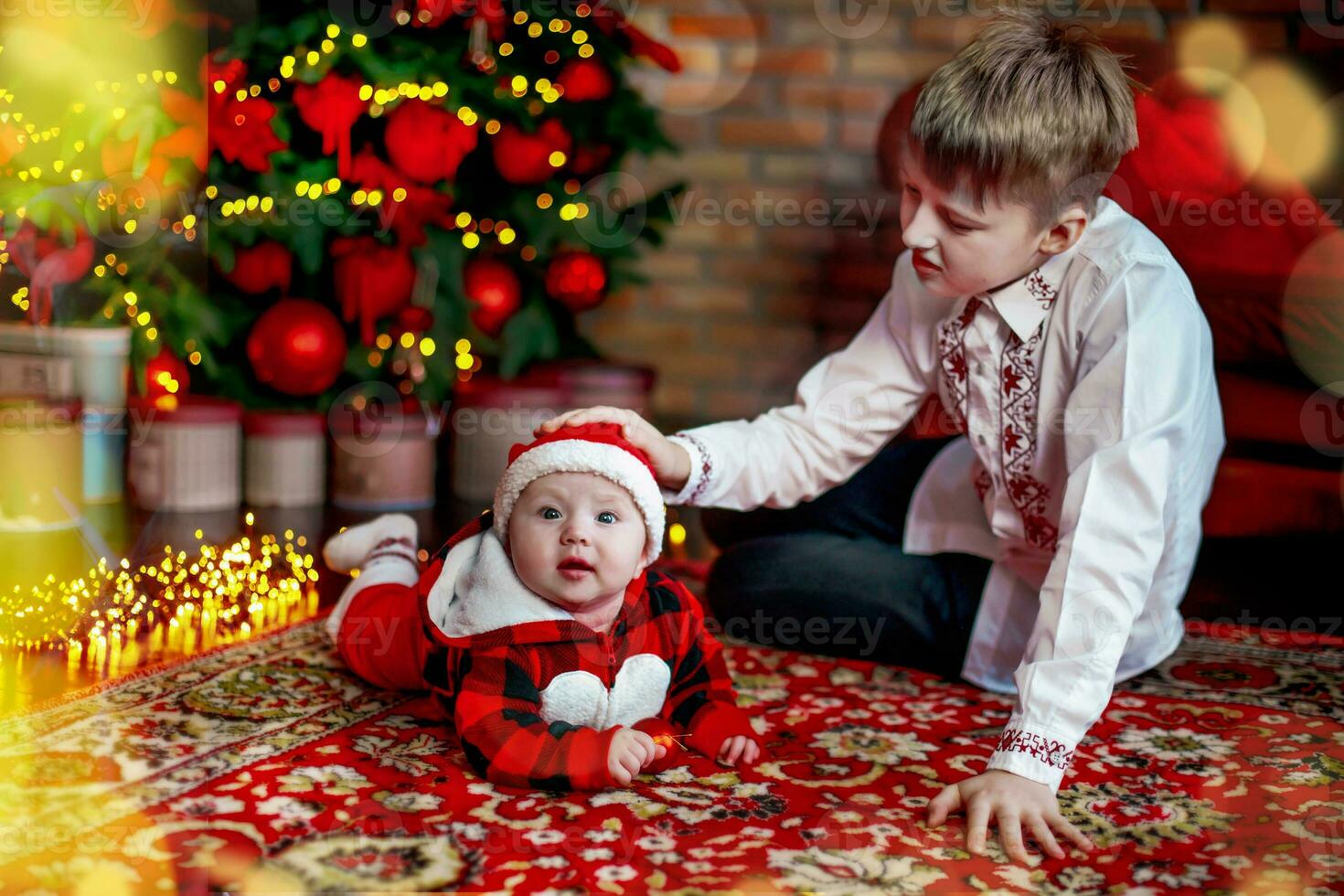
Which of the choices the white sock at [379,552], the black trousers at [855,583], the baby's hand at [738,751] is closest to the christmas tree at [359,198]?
the white sock at [379,552]

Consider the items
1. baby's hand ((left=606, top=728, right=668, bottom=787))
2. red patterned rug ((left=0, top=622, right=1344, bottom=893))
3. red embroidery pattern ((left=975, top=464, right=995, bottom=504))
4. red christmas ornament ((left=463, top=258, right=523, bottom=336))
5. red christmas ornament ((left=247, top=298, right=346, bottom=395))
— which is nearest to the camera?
red patterned rug ((left=0, top=622, right=1344, bottom=893))

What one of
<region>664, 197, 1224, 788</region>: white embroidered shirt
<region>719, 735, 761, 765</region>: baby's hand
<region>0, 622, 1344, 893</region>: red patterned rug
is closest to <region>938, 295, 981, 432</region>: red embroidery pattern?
<region>664, 197, 1224, 788</region>: white embroidered shirt

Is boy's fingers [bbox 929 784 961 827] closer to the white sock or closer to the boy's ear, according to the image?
the boy's ear

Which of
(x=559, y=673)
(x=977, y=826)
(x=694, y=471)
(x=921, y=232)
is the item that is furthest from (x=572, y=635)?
(x=921, y=232)

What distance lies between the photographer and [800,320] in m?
2.75

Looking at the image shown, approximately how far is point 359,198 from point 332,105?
0.51 feet

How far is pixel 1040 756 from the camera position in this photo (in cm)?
100

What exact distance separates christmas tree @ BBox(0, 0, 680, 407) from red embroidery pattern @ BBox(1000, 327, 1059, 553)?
1067 millimetres

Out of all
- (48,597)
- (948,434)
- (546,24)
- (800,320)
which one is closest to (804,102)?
(800,320)

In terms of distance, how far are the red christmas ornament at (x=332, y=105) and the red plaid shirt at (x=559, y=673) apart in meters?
1.03

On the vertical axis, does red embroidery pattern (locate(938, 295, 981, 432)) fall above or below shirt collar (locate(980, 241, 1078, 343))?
below

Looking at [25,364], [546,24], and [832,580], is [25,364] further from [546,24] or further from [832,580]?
[832,580]

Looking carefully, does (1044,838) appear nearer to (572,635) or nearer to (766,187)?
(572,635)

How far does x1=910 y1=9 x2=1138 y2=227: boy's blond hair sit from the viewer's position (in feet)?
3.56
